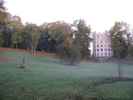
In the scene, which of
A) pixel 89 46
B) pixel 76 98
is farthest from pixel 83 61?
pixel 76 98

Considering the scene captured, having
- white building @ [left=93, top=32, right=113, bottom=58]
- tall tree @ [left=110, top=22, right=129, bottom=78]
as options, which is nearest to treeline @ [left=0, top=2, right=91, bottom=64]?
white building @ [left=93, top=32, right=113, bottom=58]

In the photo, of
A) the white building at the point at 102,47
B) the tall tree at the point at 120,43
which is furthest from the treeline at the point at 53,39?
the tall tree at the point at 120,43

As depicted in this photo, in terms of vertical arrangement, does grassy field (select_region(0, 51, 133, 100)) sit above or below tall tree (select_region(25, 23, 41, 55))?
below

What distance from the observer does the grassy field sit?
11.5 feet

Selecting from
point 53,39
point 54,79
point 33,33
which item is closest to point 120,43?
point 53,39

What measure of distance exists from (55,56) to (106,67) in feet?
2.85

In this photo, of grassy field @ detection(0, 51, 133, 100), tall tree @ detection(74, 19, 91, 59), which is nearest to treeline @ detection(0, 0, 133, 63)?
tall tree @ detection(74, 19, 91, 59)

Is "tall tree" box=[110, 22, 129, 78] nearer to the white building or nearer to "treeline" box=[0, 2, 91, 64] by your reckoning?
the white building

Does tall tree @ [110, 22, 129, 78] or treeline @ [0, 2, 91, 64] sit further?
treeline @ [0, 2, 91, 64]

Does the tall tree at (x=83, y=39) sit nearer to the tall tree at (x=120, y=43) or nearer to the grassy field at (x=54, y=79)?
the grassy field at (x=54, y=79)

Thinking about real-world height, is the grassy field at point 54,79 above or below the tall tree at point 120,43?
below

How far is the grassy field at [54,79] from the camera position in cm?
350

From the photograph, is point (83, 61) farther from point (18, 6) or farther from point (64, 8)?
point (18, 6)

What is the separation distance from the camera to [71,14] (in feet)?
13.0
